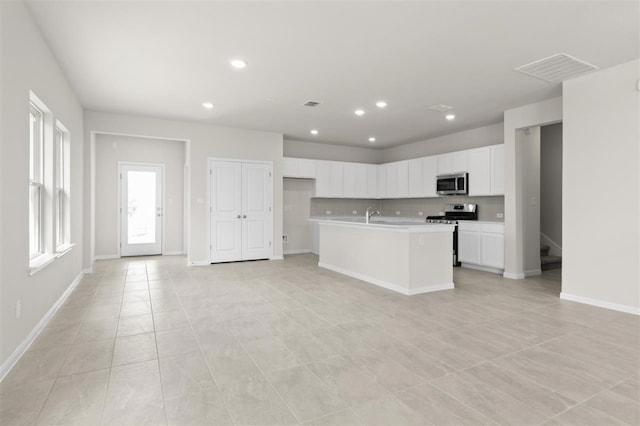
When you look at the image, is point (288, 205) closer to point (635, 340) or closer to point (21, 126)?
point (21, 126)

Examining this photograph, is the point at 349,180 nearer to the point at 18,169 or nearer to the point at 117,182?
the point at 117,182

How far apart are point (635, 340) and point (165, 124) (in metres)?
7.15

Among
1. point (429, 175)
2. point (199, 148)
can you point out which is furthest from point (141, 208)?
point (429, 175)

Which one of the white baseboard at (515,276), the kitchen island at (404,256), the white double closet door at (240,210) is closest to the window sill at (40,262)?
the white double closet door at (240,210)

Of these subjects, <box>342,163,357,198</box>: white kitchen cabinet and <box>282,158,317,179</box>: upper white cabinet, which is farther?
<box>342,163,357,198</box>: white kitchen cabinet

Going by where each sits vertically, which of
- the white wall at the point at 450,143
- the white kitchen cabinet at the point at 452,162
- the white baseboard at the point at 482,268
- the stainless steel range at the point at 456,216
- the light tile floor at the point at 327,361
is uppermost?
the white wall at the point at 450,143

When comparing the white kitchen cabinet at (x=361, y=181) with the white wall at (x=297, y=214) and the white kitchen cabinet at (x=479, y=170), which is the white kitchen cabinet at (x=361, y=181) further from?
the white kitchen cabinet at (x=479, y=170)

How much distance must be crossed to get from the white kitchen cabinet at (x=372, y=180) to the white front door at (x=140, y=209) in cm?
500

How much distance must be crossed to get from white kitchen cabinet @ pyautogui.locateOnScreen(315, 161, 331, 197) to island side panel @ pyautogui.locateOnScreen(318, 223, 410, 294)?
1.89 m

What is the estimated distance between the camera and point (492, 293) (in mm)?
4699

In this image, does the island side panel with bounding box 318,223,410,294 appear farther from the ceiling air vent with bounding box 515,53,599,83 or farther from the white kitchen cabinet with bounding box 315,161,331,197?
the ceiling air vent with bounding box 515,53,599,83

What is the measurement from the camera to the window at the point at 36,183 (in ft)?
11.6

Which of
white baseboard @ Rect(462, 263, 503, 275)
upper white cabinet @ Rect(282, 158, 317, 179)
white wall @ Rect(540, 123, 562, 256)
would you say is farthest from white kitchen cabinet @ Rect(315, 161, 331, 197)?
white wall @ Rect(540, 123, 562, 256)

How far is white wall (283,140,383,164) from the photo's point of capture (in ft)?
27.6
